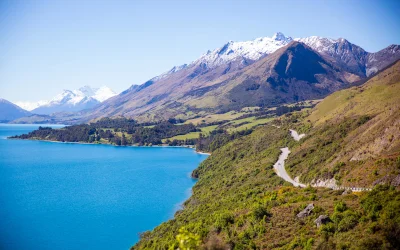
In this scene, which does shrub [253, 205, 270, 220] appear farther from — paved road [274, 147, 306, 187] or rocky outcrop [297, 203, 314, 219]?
paved road [274, 147, 306, 187]

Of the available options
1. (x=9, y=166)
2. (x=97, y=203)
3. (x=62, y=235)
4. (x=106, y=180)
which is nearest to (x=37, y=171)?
(x=9, y=166)

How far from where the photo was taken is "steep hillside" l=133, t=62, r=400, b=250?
2950 centimetres

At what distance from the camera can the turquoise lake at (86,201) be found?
7081 centimetres

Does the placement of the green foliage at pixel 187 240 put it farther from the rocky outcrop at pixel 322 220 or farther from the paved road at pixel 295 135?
the paved road at pixel 295 135

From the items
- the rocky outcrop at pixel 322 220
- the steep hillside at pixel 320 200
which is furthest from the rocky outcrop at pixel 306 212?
the rocky outcrop at pixel 322 220

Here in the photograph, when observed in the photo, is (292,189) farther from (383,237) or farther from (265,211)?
(383,237)

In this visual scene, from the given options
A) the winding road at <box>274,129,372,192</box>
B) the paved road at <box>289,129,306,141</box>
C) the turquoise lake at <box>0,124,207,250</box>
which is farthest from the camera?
the paved road at <box>289,129,306,141</box>

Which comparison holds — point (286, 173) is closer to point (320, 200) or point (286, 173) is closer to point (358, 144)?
point (358, 144)

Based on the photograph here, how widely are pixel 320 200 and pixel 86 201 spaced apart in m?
79.7

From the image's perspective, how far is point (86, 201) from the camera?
98812 millimetres

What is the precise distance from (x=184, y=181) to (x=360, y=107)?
7089cm

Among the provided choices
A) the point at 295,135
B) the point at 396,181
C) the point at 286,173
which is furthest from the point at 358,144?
the point at 295,135

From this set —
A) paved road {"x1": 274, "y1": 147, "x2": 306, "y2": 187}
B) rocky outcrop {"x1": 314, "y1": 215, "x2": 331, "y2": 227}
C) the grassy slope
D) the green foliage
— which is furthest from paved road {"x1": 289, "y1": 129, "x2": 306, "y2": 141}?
the green foliage

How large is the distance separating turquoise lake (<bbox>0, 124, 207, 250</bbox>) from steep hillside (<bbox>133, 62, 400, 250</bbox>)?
11.4 meters
